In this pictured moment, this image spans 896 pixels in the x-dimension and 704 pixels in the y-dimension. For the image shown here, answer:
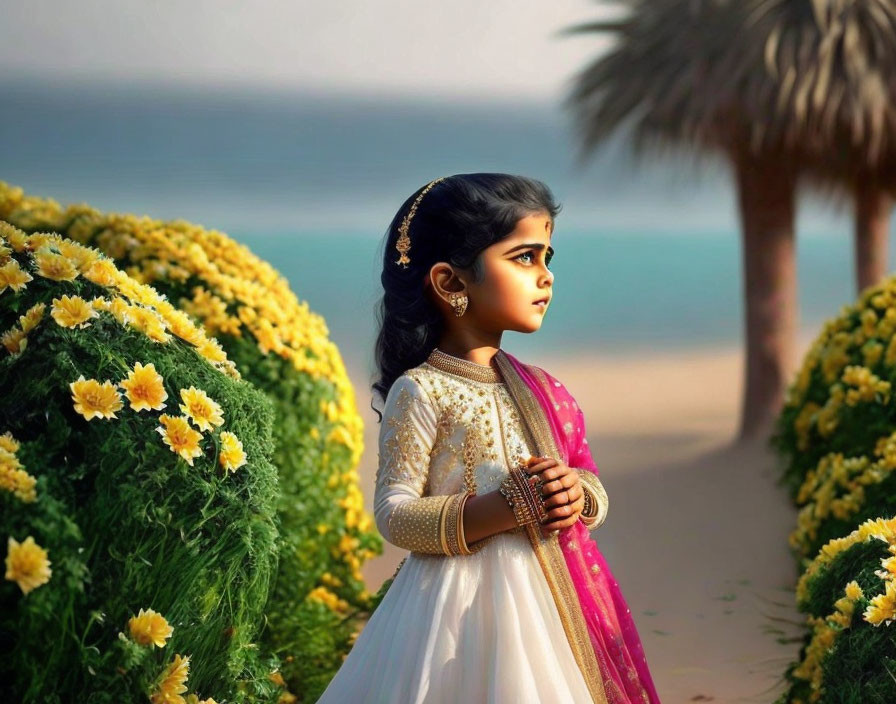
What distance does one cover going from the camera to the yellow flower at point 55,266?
8.23 ft

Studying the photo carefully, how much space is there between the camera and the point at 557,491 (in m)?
2.37

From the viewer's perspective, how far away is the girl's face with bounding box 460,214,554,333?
2547 mm

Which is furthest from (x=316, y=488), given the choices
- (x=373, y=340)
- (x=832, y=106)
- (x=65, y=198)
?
(x=832, y=106)

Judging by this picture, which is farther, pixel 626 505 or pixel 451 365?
pixel 626 505

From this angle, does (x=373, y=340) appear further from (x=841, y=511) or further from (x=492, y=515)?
(x=841, y=511)

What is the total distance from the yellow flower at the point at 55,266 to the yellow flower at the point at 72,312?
11 cm

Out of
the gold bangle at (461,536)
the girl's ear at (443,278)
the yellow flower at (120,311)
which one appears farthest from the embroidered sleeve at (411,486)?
the yellow flower at (120,311)

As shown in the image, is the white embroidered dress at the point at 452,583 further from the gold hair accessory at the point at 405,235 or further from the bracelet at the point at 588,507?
the gold hair accessory at the point at 405,235

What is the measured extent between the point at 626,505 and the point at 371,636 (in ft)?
20.4

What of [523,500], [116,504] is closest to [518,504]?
[523,500]

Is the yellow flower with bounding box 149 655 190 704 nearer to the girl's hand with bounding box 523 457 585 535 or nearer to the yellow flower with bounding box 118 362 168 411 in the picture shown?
the yellow flower with bounding box 118 362 168 411

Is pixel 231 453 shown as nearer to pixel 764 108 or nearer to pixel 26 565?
pixel 26 565

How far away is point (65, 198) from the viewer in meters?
7.75

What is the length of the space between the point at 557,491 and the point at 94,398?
0.98 meters
